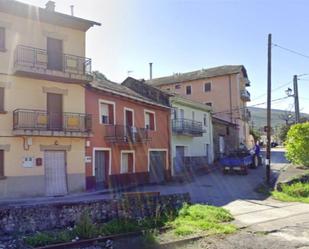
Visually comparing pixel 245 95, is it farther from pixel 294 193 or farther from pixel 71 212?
pixel 71 212

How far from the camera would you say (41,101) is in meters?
19.7

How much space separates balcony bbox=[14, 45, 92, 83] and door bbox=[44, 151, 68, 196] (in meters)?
4.00

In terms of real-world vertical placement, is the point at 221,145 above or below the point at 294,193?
above

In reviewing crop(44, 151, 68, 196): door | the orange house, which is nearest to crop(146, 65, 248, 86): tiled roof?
the orange house

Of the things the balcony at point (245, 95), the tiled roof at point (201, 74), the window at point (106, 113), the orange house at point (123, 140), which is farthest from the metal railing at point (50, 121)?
the balcony at point (245, 95)

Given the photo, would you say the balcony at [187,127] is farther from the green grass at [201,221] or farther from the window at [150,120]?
the green grass at [201,221]

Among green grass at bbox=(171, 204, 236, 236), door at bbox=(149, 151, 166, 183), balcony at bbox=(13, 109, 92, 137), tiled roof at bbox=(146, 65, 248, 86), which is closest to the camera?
green grass at bbox=(171, 204, 236, 236)

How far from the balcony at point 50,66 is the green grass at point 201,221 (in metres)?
9.79

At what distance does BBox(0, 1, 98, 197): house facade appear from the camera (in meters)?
18.5

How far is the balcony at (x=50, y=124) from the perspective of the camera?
1853 centimetres

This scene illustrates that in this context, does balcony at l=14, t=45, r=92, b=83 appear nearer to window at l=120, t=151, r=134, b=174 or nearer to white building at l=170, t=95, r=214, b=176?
window at l=120, t=151, r=134, b=174

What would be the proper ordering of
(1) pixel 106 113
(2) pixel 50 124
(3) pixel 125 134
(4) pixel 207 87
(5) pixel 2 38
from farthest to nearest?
(4) pixel 207 87
(3) pixel 125 134
(1) pixel 106 113
(2) pixel 50 124
(5) pixel 2 38

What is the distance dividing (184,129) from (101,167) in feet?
33.6

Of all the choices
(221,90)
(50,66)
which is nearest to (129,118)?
(50,66)
